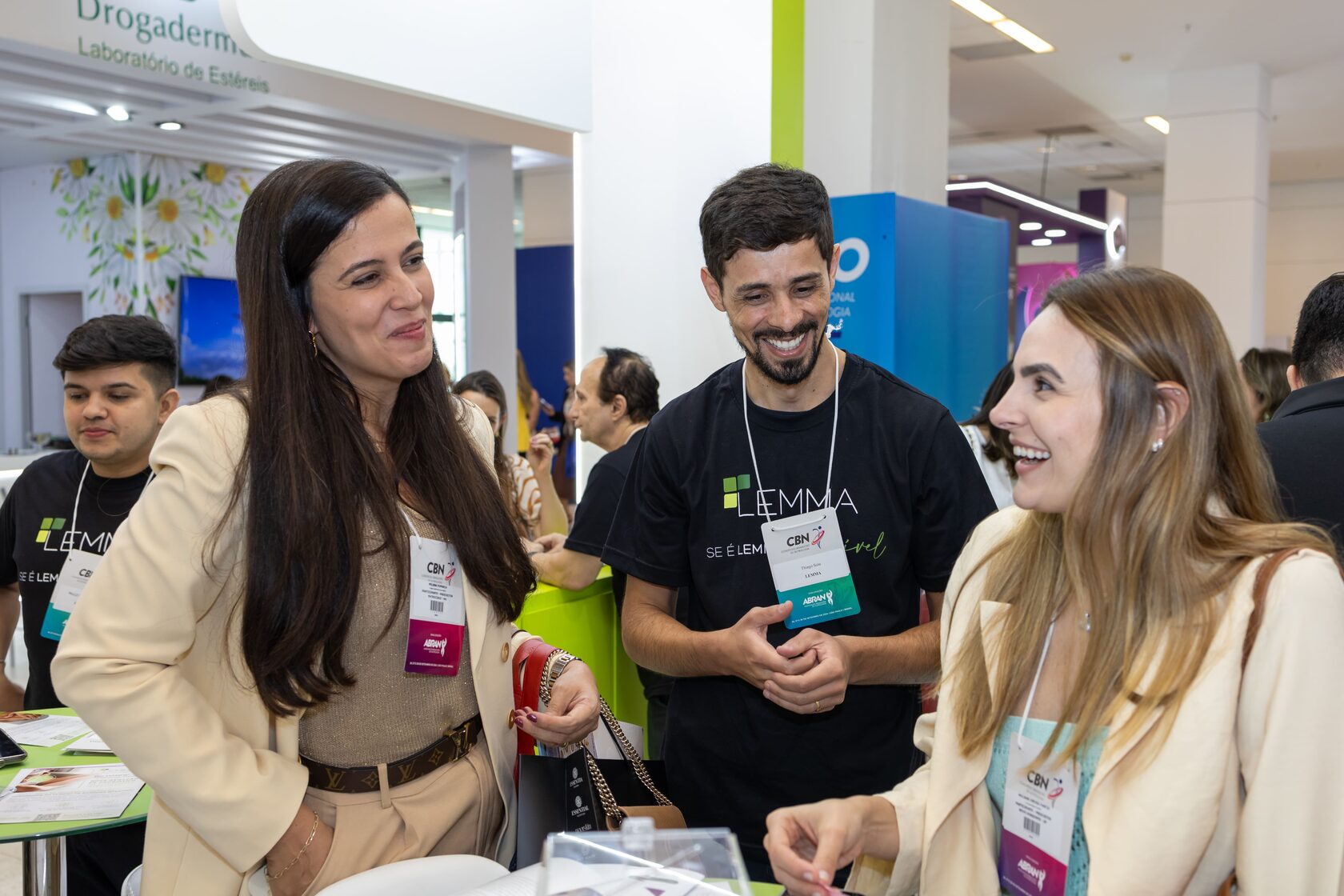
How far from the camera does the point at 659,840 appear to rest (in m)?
1.09

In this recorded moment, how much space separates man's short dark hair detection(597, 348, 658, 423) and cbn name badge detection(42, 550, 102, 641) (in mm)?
1991

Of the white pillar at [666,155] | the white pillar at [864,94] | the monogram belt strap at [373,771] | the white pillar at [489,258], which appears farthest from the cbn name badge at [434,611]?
the white pillar at [489,258]

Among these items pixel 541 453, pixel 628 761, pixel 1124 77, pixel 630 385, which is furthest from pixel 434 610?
pixel 1124 77

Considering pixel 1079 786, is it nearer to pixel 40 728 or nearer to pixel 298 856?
pixel 298 856

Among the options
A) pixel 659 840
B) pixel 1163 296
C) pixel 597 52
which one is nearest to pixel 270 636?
pixel 659 840

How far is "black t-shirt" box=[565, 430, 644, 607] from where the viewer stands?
10.1 feet

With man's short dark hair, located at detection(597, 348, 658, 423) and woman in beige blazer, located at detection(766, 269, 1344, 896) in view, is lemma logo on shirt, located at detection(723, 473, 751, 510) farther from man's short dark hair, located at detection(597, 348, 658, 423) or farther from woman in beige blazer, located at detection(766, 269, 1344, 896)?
man's short dark hair, located at detection(597, 348, 658, 423)

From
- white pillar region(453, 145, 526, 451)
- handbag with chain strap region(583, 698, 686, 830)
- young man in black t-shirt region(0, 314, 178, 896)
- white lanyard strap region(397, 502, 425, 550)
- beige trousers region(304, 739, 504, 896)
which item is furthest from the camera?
white pillar region(453, 145, 526, 451)

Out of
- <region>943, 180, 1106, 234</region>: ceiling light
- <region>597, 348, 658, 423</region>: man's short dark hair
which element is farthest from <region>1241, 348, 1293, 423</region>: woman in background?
<region>597, 348, 658, 423</region>: man's short dark hair

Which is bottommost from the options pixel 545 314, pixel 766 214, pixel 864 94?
pixel 766 214

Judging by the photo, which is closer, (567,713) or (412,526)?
(412,526)

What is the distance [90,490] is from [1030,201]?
8423mm

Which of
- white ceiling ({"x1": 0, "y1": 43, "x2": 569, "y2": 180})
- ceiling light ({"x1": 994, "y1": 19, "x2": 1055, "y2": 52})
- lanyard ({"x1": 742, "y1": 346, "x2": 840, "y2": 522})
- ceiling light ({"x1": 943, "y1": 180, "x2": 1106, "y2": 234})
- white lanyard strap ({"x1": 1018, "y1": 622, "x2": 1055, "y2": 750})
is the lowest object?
white lanyard strap ({"x1": 1018, "y1": 622, "x2": 1055, "y2": 750})

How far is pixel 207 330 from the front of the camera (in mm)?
11148
